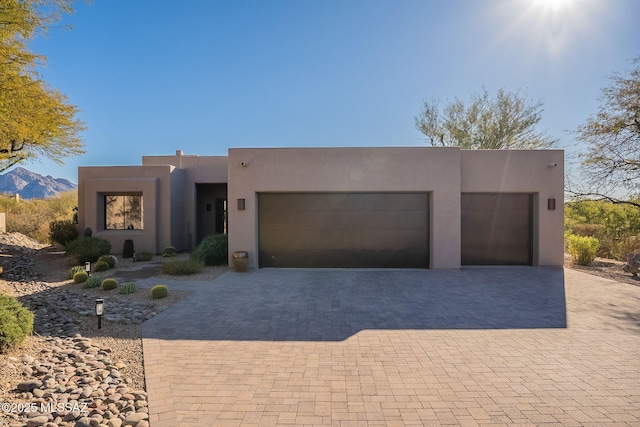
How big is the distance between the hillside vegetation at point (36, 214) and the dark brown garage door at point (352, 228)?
1448 cm

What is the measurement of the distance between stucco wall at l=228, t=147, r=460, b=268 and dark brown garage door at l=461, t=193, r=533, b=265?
30.8 inches

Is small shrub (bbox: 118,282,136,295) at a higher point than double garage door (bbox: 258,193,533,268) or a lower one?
lower

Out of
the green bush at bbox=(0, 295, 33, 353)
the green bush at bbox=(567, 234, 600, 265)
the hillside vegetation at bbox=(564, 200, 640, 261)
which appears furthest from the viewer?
the hillside vegetation at bbox=(564, 200, 640, 261)

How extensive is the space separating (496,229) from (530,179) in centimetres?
197

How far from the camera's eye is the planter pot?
9484 millimetres

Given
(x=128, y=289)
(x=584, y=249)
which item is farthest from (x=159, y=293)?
(x=584, y=249)

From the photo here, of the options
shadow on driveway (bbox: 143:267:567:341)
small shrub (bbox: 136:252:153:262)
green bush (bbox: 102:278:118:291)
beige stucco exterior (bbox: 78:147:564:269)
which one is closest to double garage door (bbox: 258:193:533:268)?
beige stucco exterior (bbox: 78:147:564:269)

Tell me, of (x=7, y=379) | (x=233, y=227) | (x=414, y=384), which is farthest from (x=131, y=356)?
(x=233, y=227)

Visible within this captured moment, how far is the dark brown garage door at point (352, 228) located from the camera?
32.9 ft

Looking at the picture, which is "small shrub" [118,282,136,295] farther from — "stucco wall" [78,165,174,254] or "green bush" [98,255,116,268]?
"stucco wall" [78,165,174,254]

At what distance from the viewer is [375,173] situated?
9750mm

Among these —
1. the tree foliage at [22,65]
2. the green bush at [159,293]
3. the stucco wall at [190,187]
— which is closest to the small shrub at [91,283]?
the green bush at [159,293]

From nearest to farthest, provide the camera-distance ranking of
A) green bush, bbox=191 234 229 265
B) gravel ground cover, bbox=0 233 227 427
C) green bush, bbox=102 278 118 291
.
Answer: gravel ground cover, bbox=0 233 227 427 < green bush, bbox=102 278 118 291 < green bush, bbox=191 234 229 265

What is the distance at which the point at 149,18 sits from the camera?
920cm
